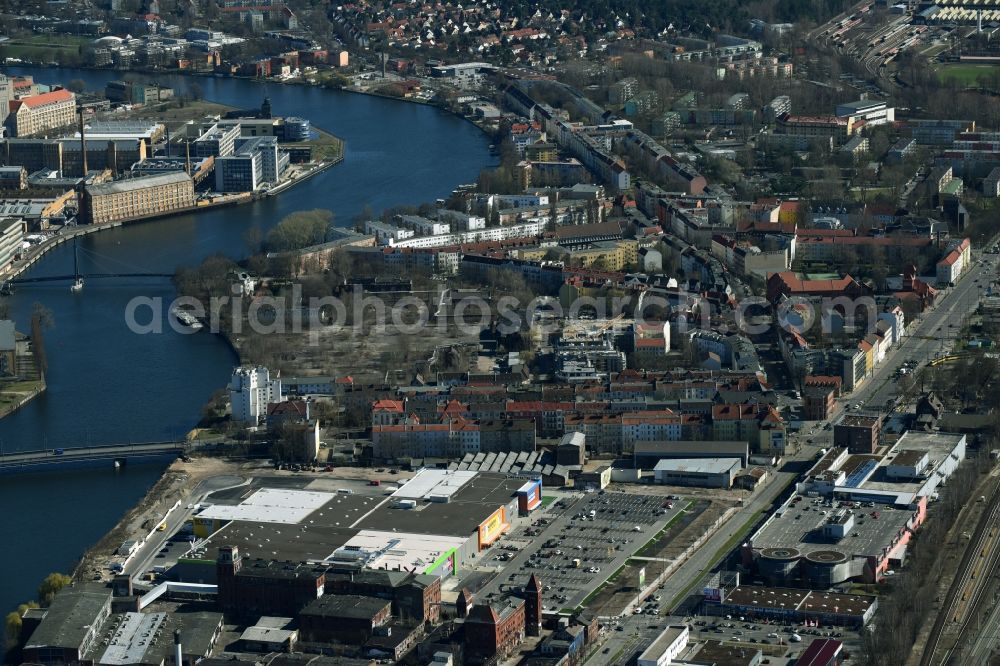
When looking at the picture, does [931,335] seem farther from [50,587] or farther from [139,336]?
[50,587]

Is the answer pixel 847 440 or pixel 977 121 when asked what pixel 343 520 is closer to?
pixel 847 440

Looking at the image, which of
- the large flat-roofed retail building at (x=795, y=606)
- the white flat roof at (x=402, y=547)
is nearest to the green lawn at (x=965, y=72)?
the white flat roof at (x=402, y=547)

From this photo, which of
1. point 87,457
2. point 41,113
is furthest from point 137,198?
point 87,457

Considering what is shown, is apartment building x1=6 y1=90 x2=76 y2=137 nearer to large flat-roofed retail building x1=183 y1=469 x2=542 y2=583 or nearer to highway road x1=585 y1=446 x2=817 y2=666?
large flat-roofed retail building x1=183 y1=469 x2=542 y2=583

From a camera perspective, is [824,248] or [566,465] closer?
[566,465]

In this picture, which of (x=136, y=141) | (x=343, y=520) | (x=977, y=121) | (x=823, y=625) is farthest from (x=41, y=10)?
(x=823, y=625)
